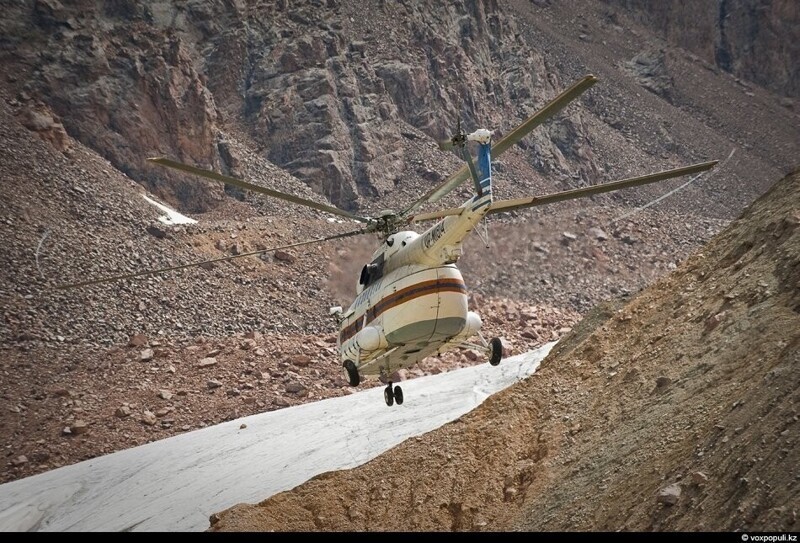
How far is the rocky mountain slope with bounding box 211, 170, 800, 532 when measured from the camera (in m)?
16.9

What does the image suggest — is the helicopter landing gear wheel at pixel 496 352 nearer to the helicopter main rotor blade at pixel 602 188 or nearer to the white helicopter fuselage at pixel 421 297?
the white helicopter fuselage at pixel 421 297

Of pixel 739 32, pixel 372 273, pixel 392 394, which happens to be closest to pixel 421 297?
pixel 372 273

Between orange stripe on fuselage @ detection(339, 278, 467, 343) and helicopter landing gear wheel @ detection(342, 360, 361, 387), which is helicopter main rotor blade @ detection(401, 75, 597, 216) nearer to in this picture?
orange stripe on fuselage @ detection(339, 278, 467, 343)

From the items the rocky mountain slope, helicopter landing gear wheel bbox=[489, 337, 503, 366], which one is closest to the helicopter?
helicopter landing gear wheel bbox=[489, 337, 503, 366]

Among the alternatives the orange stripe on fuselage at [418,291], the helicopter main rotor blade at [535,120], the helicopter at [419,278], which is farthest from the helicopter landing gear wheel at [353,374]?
the helicopter main rotor blade at [535,120]

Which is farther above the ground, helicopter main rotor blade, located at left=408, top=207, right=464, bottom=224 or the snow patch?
the snow patch

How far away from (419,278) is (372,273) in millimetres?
2967

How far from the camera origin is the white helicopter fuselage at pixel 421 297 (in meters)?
22.9

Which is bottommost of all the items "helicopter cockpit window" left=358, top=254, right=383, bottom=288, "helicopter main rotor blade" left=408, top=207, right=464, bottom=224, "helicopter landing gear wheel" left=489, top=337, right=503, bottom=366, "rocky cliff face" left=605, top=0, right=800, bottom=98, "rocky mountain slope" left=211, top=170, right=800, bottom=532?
"rocky mountain slope" left=211, top=170, right=800, bottom=532

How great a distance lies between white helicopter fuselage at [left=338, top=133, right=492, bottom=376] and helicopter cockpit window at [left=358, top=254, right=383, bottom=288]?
68 mm

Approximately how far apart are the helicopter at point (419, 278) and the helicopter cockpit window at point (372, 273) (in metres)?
0.03

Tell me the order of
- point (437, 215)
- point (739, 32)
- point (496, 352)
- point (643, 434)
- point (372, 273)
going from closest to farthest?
point (643, 434), point (437, 215), point (496, 352), point (372, 273), point (739, 32)

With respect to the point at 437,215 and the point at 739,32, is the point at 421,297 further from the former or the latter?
the point at 739,32

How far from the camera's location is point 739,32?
116m
